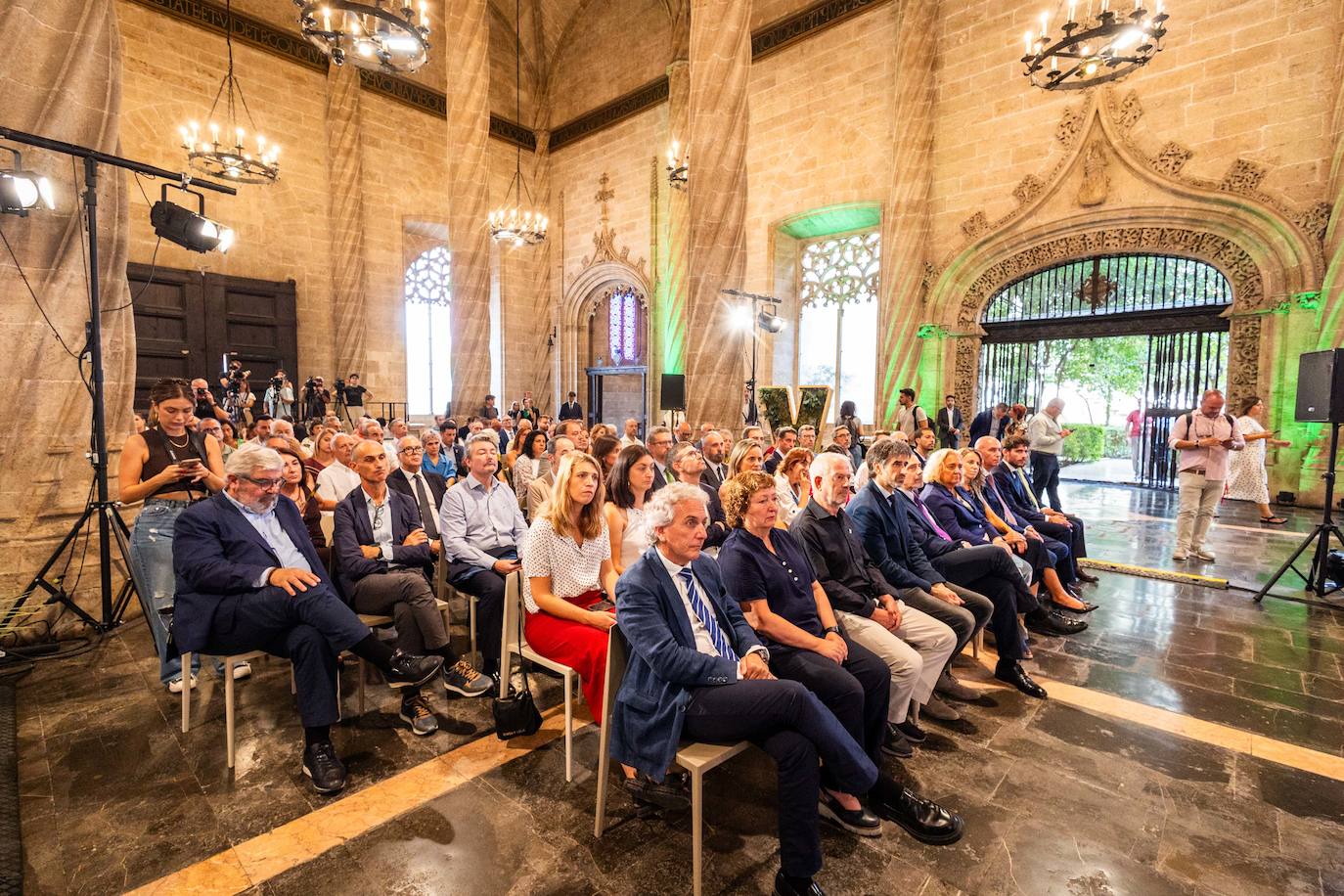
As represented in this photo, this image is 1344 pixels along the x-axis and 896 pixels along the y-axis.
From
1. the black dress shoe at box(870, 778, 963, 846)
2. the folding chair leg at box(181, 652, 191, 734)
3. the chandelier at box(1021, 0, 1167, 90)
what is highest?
the chandelier at box(1021, 0, 1167, 90)

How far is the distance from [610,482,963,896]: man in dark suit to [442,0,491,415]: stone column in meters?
9.37

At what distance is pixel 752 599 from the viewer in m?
2.34

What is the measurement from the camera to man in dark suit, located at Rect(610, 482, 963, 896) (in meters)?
1.78

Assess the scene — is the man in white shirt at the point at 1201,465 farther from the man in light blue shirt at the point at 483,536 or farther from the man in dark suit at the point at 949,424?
the man in light blue shirt at the point at 483,536

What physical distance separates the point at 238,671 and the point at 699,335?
5.61m

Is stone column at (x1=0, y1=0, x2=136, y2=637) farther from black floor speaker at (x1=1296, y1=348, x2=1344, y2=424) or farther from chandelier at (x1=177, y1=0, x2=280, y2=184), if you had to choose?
black floor speaker at (x1=1296, y1=348, x2=1344, y2=424)

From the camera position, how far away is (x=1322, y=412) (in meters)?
4.50

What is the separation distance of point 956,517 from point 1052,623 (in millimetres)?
1121

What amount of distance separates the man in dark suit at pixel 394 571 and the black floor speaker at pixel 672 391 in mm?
6780

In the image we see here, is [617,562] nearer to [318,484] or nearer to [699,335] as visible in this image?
[318,484]

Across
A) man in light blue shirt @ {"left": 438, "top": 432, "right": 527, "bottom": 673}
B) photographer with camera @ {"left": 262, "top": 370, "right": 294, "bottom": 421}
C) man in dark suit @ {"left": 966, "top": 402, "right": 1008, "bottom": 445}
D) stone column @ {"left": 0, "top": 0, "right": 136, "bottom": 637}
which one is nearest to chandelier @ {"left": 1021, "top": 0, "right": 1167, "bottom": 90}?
man in dark suit @ {"left": 966, "top": 402, "right": 1008, "bottom": 445}

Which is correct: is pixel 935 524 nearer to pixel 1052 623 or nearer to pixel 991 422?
pixel 1052 623

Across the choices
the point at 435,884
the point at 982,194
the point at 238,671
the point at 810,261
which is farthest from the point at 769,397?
the point at 435,884

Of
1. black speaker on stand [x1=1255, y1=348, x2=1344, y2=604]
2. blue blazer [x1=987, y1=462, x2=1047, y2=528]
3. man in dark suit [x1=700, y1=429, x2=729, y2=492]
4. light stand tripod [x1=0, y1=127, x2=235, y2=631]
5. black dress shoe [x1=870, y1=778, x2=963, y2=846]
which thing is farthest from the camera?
man in dark suit [x1=700, y1=429, x2=729, y2=492]
